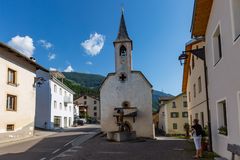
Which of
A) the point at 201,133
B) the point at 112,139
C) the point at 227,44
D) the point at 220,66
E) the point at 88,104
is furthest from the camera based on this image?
the point at 88,104

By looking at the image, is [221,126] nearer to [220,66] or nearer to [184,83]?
[220,66]

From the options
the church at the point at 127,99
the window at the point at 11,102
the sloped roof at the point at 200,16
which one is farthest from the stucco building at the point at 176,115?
the sloped roof at the point at 200,16

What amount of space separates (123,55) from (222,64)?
21104 millimetres

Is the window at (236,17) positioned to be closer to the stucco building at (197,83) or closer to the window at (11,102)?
the stucco building at (197,83)

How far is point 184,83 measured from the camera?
1247 inches

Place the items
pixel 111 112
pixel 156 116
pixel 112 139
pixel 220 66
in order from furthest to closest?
pixel 156 116, pixel 111 112, pixel 112 139, pixel 220 66

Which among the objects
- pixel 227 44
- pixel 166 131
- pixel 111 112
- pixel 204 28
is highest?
pixel 204 28

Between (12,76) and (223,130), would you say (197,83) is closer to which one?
(223,130)

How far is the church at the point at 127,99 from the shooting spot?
29.4m

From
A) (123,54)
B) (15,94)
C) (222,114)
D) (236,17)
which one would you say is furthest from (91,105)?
(236,17)

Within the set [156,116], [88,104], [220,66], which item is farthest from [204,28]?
[88,104]

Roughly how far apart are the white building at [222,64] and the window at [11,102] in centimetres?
1565

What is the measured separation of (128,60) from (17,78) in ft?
41.7

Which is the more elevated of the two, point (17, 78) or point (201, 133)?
point (17, 78)
